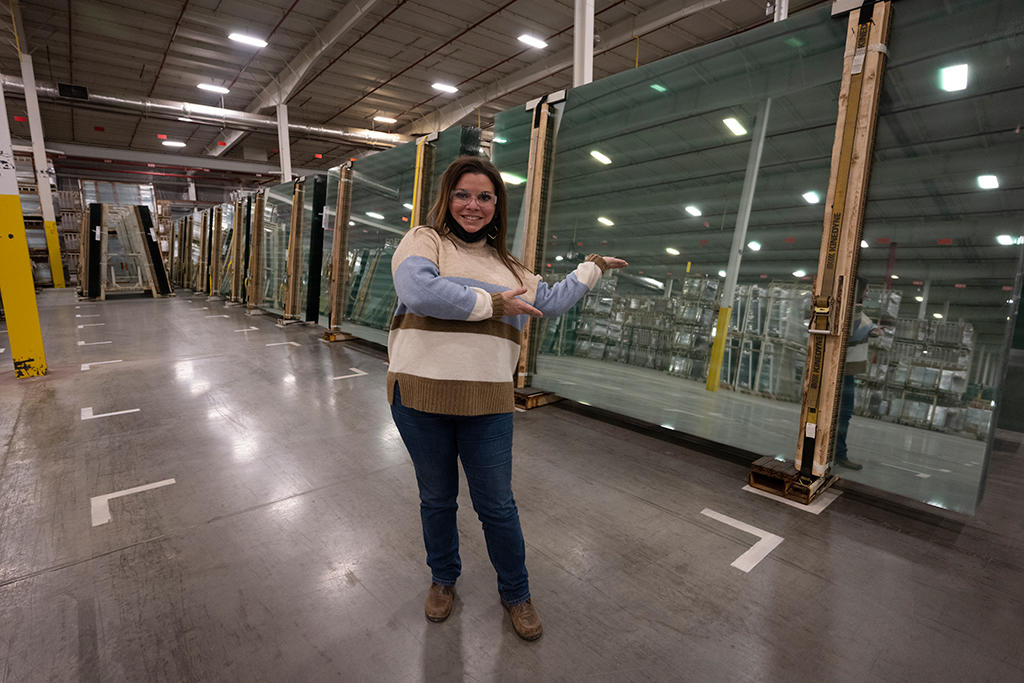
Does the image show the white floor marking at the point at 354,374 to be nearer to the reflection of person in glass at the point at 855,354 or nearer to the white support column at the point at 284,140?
the reflection of person in glass at the point at 855,354

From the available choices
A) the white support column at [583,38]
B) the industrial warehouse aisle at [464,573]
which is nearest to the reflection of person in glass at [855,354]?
the industrial warehouse aisle at [464,573]

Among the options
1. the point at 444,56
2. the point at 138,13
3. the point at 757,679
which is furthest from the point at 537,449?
the point at 138,13

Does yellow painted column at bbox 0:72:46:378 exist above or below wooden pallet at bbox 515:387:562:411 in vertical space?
above

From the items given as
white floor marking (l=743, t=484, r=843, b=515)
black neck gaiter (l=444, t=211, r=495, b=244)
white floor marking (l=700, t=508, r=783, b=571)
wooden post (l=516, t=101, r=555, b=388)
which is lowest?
white floor marking (l=700, t=508, r=783, b=571)

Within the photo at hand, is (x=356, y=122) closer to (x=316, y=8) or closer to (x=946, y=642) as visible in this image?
(x=316, y=8)

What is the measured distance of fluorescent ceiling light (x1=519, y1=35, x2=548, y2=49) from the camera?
11.7 m

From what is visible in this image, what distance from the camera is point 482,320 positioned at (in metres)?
1.60

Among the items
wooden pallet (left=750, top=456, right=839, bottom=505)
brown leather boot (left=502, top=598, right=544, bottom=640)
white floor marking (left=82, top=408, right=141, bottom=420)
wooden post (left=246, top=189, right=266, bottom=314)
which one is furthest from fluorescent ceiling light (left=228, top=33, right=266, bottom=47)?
brown leather boot (left=502, top=598, right=544, bottom=640)

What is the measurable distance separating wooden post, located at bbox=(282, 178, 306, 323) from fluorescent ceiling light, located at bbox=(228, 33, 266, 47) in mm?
5242

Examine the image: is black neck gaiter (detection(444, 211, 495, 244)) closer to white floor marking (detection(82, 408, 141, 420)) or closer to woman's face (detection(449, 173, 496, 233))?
woman's face (detection(449, 173, 496, 233))

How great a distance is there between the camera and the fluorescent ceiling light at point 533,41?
11.7 metres

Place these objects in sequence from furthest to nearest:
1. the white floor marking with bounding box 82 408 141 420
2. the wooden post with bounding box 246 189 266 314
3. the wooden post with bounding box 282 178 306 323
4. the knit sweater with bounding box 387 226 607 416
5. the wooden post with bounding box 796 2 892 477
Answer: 1. the wooden post with bounding box 246 189 266 314
2. the wooden post with bounding box 282 178 306 323
3. the white floor marking with bounding box 82 408 141 420
4. the wooden post with bounding box 796 2 892 477
5. the knit sweater with bounding box 387 226 607 416

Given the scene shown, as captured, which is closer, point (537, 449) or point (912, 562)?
point (912, 562)

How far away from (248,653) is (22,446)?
3.14 meters
